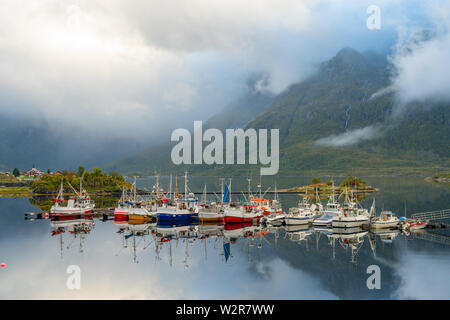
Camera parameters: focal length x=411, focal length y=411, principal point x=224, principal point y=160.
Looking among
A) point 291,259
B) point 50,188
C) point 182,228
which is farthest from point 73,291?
point 50,188

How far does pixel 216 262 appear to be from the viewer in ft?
178

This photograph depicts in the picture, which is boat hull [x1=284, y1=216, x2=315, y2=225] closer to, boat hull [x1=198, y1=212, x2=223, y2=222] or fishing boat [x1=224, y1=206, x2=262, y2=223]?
fishing boat [x1=224, y1=206, x2=262, y2=223]

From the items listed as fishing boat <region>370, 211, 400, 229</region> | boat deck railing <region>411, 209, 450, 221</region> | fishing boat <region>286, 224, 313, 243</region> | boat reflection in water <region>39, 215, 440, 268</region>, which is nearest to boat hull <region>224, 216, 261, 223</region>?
boat reflection in water <region>39, 215, 440, 268</region>

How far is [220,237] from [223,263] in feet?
58.3

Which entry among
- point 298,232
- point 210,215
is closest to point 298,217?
point 298,232

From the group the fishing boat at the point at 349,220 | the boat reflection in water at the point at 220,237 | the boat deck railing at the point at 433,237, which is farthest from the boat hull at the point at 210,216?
the boat deck railing at the point at 433,237

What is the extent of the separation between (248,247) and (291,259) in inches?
372

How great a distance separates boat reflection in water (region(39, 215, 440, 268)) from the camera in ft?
202

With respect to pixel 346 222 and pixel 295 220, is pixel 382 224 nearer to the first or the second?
pixel 346 222

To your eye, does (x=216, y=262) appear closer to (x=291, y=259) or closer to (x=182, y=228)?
(x=291, y=259)

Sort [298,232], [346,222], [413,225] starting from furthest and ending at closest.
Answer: [346,222] < [298,232] < [413,225]

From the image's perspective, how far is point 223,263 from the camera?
5388 centimetres

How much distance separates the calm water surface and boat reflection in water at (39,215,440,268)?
172mm

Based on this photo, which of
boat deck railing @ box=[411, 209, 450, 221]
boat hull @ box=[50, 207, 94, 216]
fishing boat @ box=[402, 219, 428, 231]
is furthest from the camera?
boat hull @ box=[50, 207, 94, 216]
